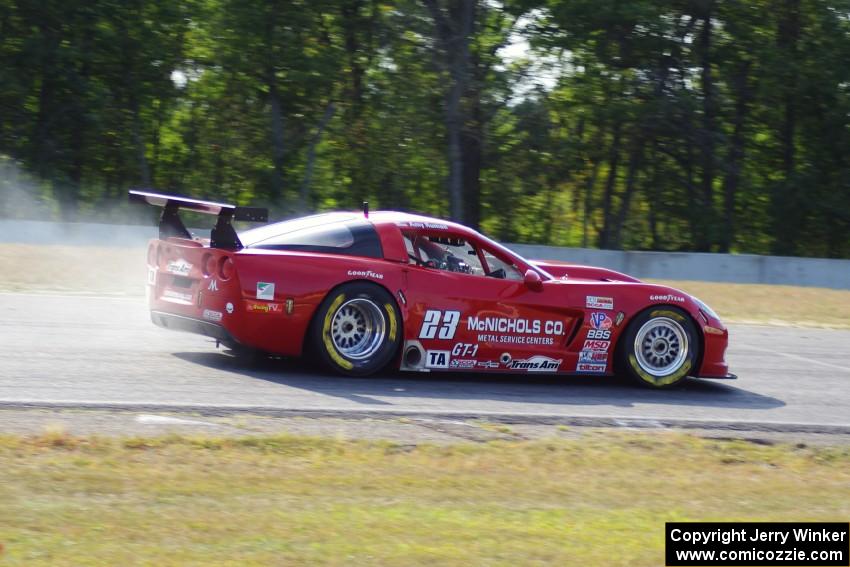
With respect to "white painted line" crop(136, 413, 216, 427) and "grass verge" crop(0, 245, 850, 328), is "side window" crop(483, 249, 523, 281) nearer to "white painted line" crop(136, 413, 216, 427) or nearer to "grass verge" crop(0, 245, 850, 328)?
"white painted line" crop(136, 413, 216, 427)

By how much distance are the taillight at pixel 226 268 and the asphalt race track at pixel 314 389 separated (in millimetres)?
735

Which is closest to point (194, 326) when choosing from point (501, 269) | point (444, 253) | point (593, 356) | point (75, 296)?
point (444, 253)

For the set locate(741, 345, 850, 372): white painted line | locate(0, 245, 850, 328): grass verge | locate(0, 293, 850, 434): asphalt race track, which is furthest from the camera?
locate(0, 245, 850, 328): grass verge

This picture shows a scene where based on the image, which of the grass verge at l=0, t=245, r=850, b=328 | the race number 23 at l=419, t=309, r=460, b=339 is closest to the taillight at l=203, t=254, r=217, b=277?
the race number 23 at l=419, t=309, r=460, b=339

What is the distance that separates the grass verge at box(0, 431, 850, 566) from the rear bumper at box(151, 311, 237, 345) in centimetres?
218

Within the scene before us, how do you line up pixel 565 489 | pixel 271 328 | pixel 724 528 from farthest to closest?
1. pixel 271 328
2. pixel 565 489
3. pixel 724 528

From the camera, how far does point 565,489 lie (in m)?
5.64

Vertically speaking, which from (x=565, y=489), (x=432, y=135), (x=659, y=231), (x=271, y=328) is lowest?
(x=565, y=489)

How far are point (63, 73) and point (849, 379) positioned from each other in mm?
20624

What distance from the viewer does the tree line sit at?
25984 mm

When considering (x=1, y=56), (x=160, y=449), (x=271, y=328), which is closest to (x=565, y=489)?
(x=160, y=449)

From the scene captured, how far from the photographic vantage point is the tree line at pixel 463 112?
2598cm

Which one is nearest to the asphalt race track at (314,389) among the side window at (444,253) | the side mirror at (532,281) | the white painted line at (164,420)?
the white painted line at (164,420)

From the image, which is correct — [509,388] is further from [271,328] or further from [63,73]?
[63,73]
